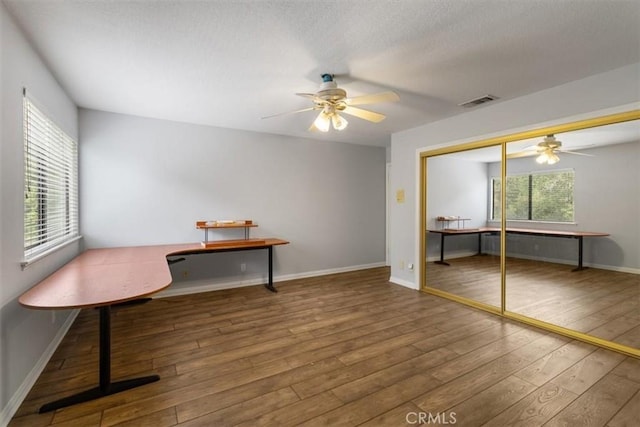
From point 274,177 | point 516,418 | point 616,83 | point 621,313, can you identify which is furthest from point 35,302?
point 621,313

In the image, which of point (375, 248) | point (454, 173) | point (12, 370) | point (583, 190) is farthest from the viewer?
point (375, 248)

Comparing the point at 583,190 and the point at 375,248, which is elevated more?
the point at 583,190

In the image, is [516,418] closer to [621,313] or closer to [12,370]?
[621,313]

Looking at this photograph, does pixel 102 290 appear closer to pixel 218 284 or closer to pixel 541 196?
pixel 218 284

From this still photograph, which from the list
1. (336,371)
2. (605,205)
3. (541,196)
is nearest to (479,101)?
(541,196)

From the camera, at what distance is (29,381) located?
6.75 feet

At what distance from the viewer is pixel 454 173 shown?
426 cm

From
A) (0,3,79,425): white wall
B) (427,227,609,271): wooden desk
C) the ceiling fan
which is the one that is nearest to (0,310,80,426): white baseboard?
(0,3,79,425): white wall

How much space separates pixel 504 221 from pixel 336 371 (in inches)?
109

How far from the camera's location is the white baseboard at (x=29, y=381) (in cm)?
174

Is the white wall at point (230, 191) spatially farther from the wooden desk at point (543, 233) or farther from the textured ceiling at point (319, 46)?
the wooden desk at point (543, 233)

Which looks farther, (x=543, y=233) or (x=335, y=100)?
(x=543, y=233)

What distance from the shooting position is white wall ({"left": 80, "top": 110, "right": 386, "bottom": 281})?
3863 millimetres

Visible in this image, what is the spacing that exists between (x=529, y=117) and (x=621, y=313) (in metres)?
2.24
